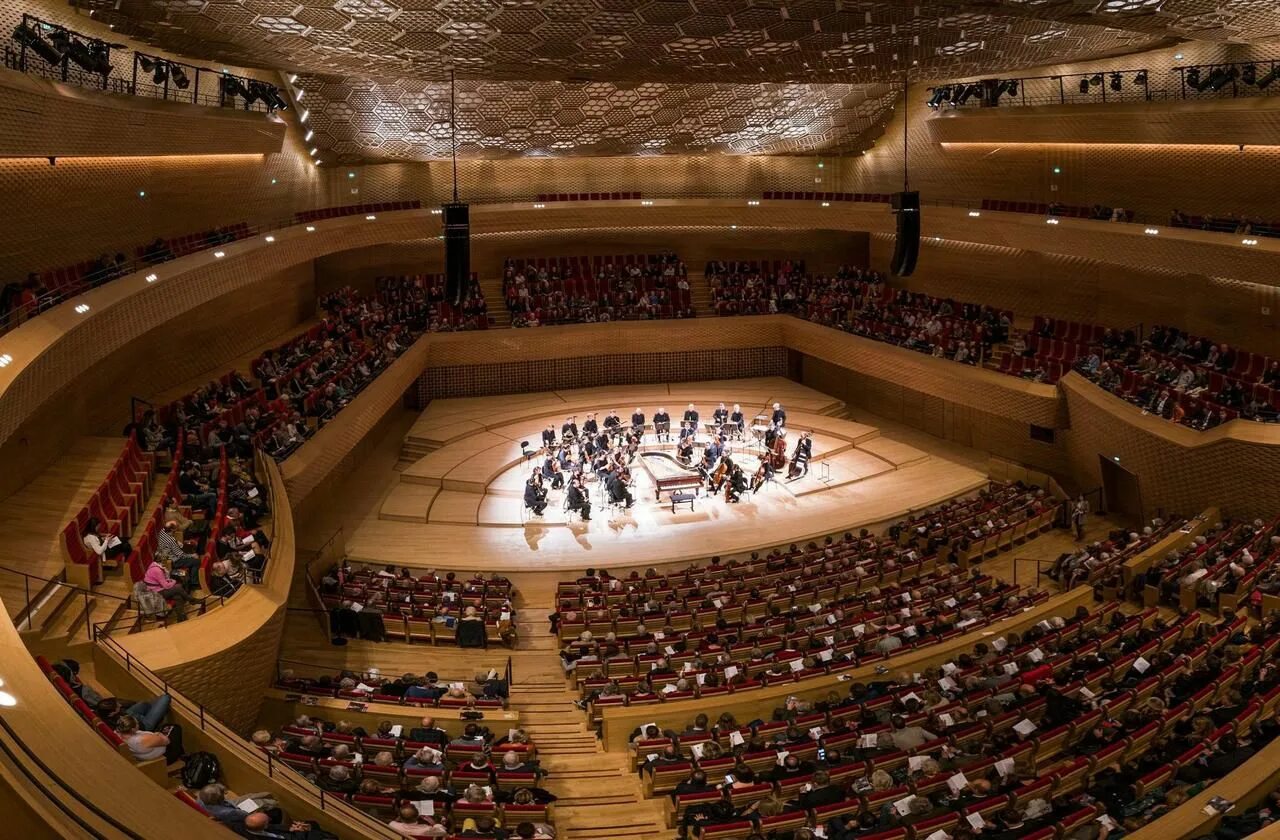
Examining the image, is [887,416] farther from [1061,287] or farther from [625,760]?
[625,760]

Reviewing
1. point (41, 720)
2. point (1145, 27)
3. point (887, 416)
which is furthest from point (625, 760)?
point (887, 416)

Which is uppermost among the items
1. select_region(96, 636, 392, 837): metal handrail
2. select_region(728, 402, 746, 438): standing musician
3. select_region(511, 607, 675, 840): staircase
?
select_region(96, 636, 392, 837): metal handrail

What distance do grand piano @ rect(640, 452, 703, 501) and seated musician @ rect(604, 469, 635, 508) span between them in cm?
58

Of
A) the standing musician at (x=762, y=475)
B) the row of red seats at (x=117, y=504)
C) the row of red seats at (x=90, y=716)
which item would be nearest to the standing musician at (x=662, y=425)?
the standing musician at (x=762, y=475)

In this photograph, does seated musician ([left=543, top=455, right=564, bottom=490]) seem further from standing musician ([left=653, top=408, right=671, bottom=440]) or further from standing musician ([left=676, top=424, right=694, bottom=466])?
standing musician ([left=653, top=408, right=671, bottom=440])

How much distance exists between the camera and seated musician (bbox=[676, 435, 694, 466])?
18.6 meters

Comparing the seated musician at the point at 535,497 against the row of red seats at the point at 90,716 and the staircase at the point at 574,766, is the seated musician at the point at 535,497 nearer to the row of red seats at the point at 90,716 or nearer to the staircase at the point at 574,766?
the staircase at the point at 574,766

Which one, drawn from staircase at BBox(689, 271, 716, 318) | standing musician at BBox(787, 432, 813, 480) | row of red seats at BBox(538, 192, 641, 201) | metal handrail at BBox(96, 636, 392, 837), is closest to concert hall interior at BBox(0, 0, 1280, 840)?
metal handrail at BBox(96, 636, 392, 837)

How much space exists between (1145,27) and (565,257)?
16577mm

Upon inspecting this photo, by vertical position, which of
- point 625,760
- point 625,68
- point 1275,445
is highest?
point 625,68

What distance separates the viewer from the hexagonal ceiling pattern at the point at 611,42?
447 inches

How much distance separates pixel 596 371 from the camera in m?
24.9

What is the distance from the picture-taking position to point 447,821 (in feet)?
28.0

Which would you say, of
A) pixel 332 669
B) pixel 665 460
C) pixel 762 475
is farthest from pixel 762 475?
pixel 332 669
